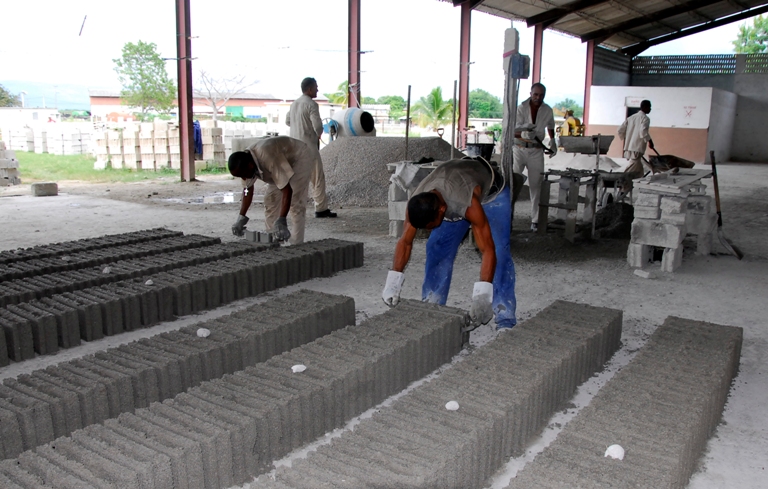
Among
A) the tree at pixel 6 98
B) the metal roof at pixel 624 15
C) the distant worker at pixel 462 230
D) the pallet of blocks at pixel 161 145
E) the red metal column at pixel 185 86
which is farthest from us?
the tree at pixel 6 98

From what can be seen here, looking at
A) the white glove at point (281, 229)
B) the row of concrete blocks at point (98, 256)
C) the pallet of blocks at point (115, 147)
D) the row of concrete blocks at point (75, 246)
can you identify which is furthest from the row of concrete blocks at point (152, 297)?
the pallet of blocks at point (115, 147)

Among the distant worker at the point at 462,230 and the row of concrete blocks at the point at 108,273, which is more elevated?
the distant worker at the point at 462,230

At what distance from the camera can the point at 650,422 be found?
2707 mm

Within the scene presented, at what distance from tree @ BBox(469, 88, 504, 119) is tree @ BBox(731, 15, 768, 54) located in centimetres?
1616

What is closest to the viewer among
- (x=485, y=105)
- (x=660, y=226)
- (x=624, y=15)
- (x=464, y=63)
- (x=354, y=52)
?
(x=660, y=226)

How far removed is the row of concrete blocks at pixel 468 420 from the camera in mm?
2322

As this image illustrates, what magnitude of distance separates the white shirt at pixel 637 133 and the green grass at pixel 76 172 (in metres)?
10.2

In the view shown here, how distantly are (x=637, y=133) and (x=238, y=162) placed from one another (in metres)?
7.52

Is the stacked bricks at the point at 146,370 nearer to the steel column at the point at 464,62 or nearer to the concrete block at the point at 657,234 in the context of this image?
the concrete block at the point at 657,234

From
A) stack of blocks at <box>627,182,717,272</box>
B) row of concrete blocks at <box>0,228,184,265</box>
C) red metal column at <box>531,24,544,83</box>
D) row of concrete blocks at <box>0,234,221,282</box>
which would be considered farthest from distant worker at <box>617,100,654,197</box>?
red metal column at <box>531,24,544,83</box>

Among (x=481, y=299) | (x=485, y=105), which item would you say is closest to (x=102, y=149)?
(x=481, y=299)

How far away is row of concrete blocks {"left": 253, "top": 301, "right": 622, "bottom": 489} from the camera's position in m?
2.32

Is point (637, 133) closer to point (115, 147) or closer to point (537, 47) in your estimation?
point (115, 147)

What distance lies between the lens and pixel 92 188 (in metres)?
12.8
